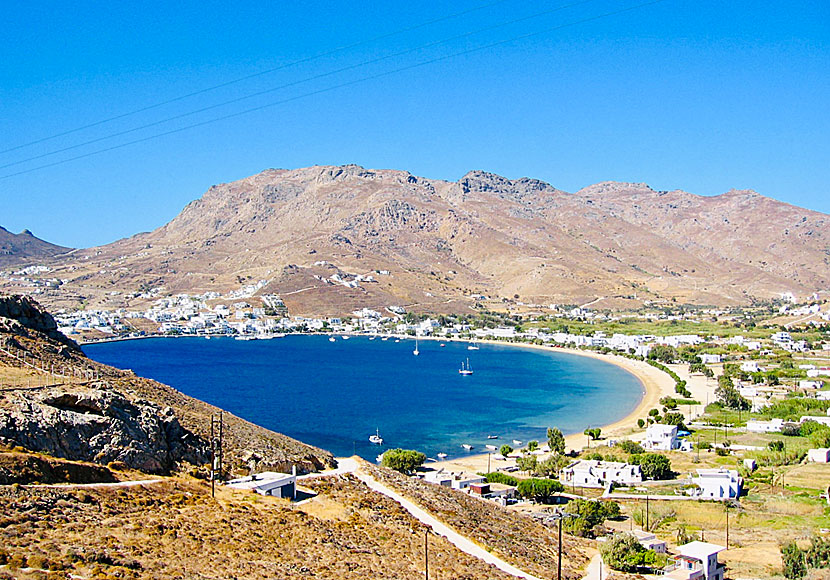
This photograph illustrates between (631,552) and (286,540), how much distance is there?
897 cm

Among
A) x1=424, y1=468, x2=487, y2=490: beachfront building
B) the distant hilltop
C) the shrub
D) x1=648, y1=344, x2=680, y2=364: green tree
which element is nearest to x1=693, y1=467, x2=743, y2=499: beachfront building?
the shrub

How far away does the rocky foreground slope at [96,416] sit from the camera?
1495 cm

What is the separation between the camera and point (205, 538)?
13.1 meters

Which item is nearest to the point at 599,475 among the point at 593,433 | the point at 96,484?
the point at 593,433

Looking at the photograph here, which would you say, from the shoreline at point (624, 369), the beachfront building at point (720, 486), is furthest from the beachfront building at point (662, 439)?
the beachfront building at point (720, 486)

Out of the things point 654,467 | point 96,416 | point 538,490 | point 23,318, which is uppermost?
point 23,318

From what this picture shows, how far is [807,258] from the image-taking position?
7096 inches

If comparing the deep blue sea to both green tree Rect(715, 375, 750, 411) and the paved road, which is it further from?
the paved road

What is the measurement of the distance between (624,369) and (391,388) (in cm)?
2595

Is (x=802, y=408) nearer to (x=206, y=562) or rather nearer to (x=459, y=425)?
(x=459, y=425)

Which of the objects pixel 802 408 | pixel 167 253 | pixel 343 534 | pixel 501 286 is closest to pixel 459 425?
pixel 802 408

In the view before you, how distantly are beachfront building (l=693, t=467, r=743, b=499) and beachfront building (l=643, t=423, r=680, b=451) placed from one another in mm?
8925

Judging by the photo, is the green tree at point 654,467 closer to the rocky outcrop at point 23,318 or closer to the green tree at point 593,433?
the green tree at point 593,433

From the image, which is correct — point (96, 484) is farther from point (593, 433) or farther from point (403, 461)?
point (593, 433)
